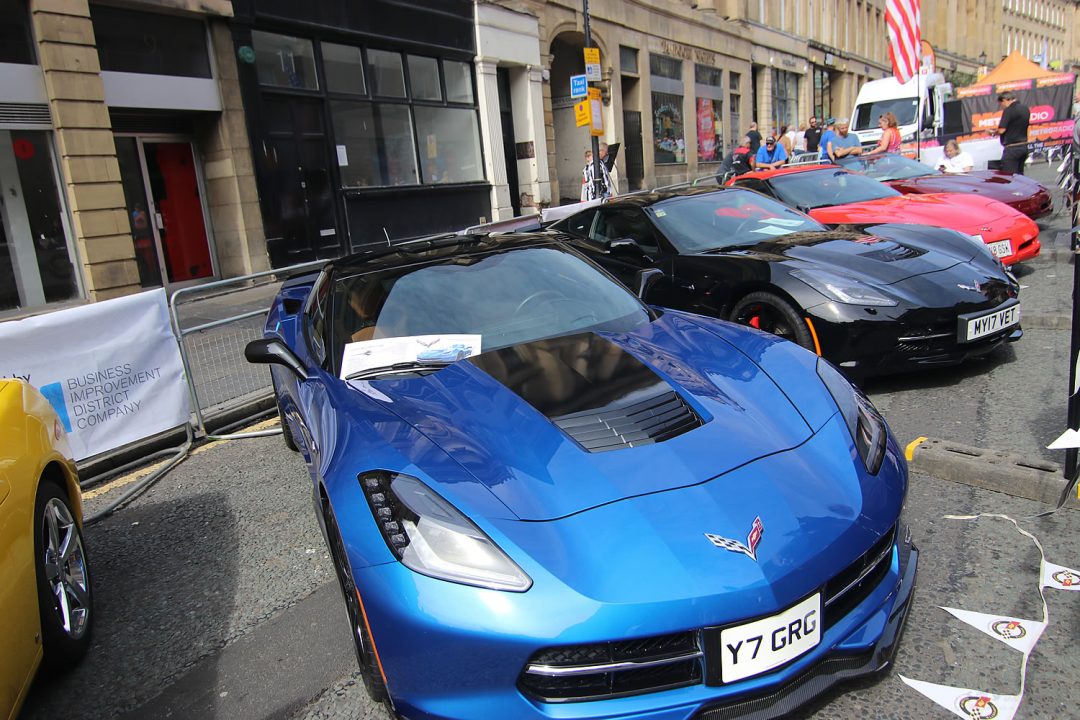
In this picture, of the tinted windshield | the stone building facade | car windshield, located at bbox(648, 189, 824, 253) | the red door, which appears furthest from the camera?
the tinted windshield

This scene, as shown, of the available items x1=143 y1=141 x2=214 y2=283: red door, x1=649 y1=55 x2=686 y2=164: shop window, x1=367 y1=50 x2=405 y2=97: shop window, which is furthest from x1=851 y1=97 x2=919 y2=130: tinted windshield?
x1=143 y1=141 x2=214 y2=283: red door

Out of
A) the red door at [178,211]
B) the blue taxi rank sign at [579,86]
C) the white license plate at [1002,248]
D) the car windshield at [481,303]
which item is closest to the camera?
the car windshield at [481,303]

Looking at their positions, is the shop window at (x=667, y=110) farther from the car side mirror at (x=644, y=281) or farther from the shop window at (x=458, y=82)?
the car side mirror at (x=644, y=281)

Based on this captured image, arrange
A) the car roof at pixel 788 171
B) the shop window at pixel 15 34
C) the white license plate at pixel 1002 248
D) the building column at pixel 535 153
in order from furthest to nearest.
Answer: the building column at pixel 535 153, the shop window at pixel 15 34, the car roof at pixel 788 171, the white license plate at pixel 1002 248

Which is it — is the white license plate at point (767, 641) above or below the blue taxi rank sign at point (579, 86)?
below

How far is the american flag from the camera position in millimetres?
13938

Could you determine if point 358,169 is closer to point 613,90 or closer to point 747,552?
point 613,90

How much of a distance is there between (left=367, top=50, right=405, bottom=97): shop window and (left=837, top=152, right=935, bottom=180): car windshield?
8.94 metres

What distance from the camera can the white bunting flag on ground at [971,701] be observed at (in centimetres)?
199

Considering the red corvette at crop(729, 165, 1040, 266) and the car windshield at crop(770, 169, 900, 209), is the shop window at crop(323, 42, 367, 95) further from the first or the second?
the car windshield at crop(770, 169, 900, 209)

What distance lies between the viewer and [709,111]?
28188 millimetres

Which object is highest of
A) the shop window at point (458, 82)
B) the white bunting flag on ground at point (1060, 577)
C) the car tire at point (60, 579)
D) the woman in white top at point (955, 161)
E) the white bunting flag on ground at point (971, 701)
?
the shop window at point (458, 82)

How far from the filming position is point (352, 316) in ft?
10.6

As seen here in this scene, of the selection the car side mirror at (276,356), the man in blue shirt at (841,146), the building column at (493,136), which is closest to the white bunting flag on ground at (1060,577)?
the car side mirror at (276,356)
